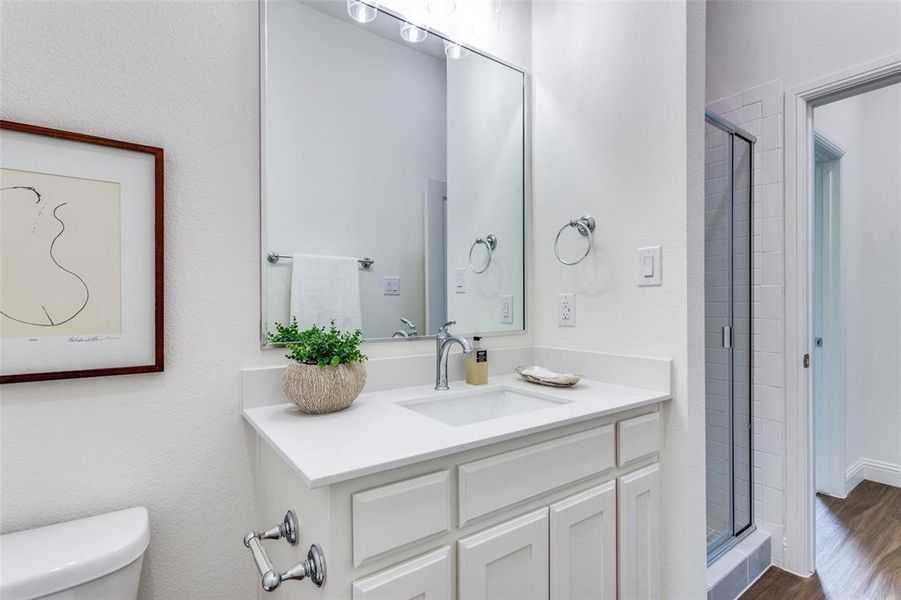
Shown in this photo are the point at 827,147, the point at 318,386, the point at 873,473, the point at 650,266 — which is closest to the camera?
the point at 318,386

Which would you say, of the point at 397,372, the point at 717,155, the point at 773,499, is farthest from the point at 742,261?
the point at 397,372

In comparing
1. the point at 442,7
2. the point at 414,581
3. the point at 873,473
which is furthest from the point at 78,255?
the point at 873,473

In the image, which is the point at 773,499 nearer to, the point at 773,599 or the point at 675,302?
the point at 773,599

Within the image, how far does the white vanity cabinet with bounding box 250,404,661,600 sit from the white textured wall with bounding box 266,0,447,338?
22.0 inches

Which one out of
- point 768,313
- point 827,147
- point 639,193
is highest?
point 827,147

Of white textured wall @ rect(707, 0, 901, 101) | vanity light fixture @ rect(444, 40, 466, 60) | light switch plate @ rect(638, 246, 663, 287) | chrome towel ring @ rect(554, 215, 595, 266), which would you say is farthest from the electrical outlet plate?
white textured wall @ rect(707, 0, 901, 101)

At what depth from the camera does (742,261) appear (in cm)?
190

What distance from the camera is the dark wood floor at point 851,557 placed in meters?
1.69

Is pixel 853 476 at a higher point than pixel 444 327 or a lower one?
lower

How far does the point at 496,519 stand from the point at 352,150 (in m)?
1.09

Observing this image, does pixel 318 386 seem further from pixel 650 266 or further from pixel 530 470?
pixel 650 266

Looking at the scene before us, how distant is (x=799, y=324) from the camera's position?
1.79 m

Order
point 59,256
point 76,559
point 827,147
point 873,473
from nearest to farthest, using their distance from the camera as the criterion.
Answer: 1. point 76,559
2. point 59,256
3. point 827,147
4. point 873,473

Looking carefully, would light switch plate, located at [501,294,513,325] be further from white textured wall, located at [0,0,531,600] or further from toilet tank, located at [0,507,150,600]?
toilet tank, located at [0,507,150,600]
